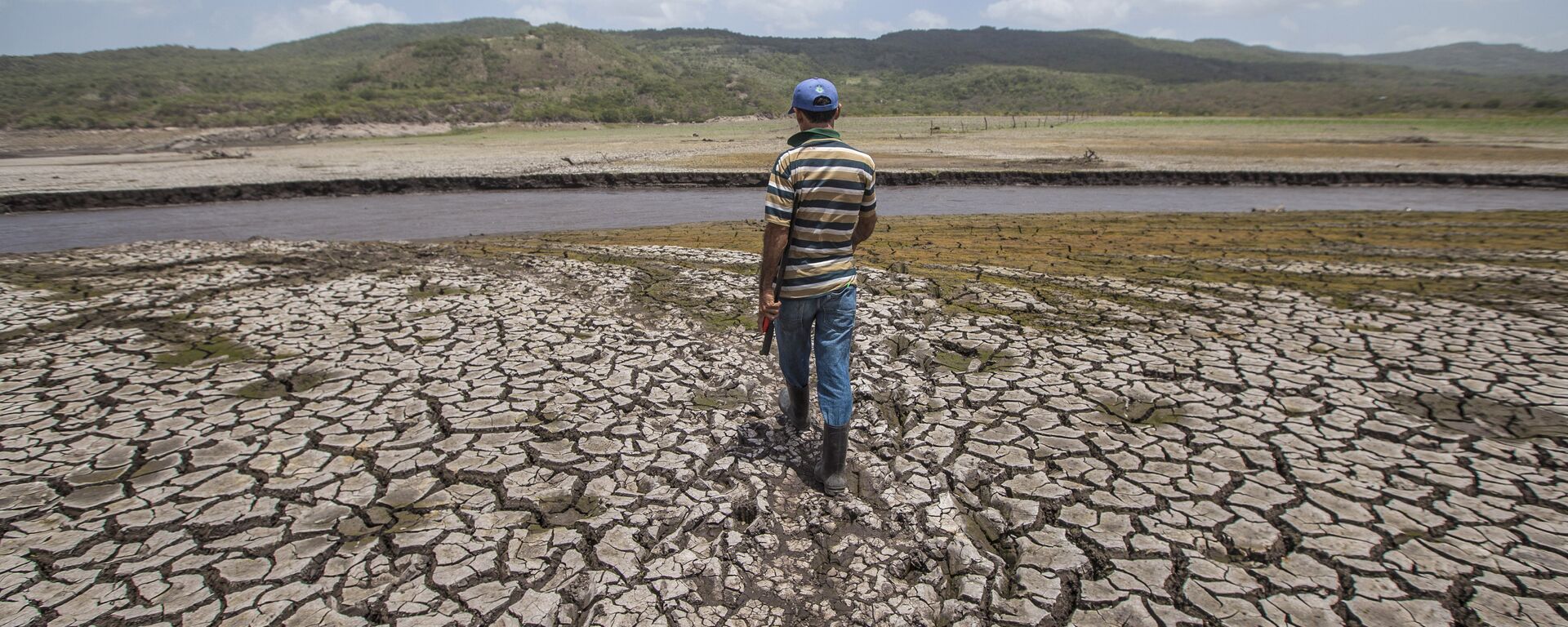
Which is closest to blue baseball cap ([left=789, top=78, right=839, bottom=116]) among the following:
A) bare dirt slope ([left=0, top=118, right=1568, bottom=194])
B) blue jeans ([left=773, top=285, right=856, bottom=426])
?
blue jeans ([left=773, top=285, right=856, bottom=426])

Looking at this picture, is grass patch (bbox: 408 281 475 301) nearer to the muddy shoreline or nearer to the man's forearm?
the man's forearm

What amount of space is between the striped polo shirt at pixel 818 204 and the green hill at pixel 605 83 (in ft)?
183

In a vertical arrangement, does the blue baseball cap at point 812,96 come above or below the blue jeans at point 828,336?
above

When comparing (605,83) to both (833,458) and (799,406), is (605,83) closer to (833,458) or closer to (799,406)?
(799,406)

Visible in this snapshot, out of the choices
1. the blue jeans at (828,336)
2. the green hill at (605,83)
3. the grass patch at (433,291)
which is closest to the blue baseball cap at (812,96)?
the blue jeans at (828,336)

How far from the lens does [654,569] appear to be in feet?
10.5

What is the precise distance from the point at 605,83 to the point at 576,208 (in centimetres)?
6609

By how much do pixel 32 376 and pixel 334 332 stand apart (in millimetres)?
1888

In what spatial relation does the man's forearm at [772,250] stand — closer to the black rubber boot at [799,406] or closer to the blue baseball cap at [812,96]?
the blue baseball cap at [812,96]

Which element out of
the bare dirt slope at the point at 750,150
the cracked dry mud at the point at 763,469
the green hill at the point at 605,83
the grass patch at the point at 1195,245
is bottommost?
the cracked dry mud at the point at 763,469

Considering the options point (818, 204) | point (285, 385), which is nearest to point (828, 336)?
point (818, 204)

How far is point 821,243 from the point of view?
130 inches

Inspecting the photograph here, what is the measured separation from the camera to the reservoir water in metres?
13.5

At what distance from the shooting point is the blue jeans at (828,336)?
3.43m
